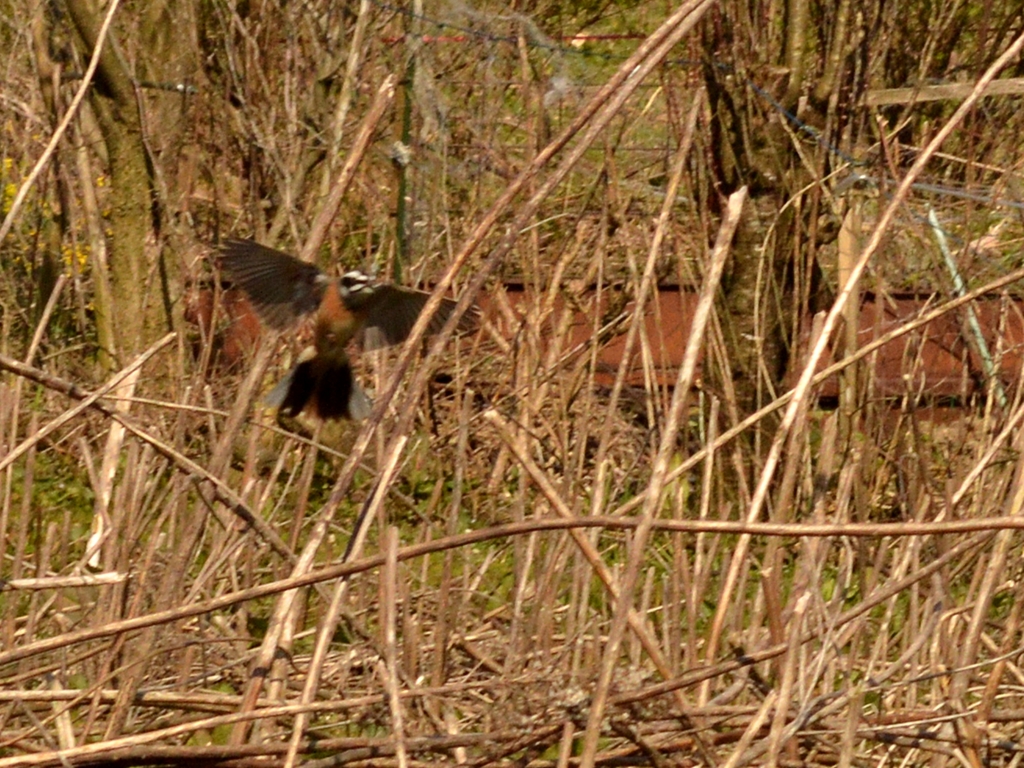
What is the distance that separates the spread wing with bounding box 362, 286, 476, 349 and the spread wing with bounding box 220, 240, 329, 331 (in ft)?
0.73

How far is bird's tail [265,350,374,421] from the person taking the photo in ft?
12.8

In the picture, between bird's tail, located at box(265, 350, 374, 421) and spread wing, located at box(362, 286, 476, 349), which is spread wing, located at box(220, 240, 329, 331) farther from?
bird's tail, located at box(265, 350, 374, 421)

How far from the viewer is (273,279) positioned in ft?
11.7

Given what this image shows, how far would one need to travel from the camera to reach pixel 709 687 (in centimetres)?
263

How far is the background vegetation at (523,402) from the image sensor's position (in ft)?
7.57

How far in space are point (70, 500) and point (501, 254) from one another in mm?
4234

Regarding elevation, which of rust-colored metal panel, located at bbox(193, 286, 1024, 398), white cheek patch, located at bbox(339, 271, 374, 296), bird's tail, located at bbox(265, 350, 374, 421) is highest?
white cheek patch, located at bbox(339, 271, 374, 296)

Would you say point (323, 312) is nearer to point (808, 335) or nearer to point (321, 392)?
point (321, 392)

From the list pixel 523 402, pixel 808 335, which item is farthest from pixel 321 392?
pixel 808 335

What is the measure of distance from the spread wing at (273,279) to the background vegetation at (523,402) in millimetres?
233

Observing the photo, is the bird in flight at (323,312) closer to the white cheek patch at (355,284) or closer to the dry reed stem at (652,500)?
the white cheek patch at (355,284)

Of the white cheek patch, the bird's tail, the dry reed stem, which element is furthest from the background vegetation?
the white cheek patch

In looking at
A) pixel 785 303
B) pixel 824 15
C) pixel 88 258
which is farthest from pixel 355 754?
pixel 88 258

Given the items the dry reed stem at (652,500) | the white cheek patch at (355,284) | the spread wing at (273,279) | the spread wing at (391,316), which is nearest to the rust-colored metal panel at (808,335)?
the spread wing at (391,316)
